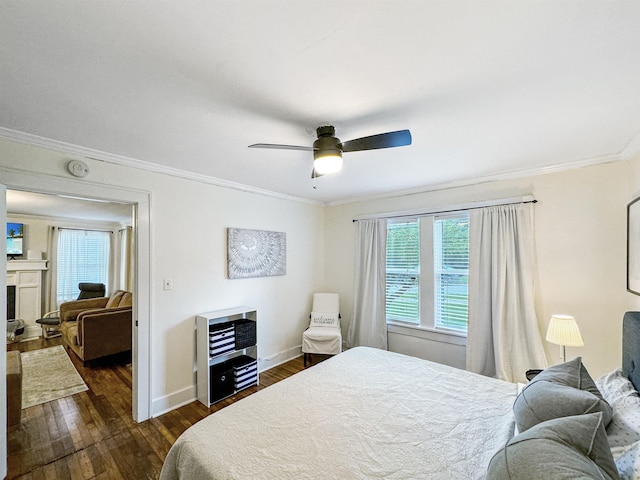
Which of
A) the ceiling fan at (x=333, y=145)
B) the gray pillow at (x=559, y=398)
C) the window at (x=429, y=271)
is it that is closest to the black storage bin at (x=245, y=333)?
the window at (x=429, y=271)

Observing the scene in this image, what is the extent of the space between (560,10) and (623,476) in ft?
5.45

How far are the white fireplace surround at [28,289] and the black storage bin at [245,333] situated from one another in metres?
4.78

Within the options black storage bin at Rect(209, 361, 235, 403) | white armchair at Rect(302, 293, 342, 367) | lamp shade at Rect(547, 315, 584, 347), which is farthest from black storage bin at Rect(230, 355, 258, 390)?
lamp shade at Rect(547, 315, 584, 347)

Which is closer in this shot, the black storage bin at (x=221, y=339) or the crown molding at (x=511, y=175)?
the crown molding at (x=511, y=175)

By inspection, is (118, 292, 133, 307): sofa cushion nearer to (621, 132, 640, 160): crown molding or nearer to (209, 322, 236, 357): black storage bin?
(209, 322, 236, 357): black storage bin

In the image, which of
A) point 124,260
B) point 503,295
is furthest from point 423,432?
point 124,260

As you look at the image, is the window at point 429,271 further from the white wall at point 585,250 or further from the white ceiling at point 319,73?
the white ceiling at point 319,73

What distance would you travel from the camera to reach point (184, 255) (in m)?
2.95

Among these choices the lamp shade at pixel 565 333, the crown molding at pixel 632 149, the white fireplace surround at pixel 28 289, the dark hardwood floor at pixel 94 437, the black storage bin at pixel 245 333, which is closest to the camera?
the dark hardwood floor at pixel 94 437

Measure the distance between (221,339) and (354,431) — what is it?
1986 mm

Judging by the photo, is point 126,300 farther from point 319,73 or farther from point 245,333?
point 319,73

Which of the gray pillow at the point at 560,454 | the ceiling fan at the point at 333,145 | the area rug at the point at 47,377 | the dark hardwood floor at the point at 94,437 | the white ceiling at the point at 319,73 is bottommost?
the area rug at the point at 47,377

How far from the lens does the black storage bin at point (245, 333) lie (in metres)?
3.21

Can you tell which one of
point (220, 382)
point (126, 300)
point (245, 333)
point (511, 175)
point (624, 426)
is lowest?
point (220, 382)
